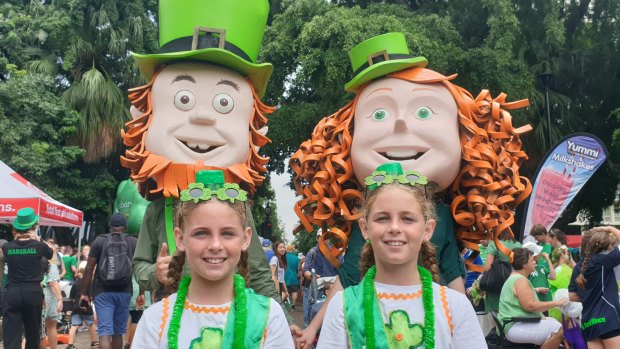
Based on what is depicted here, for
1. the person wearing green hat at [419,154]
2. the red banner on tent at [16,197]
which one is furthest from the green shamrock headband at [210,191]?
the red banner on tent at [16,197]

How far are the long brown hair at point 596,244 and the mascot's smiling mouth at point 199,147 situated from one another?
3782 millimetres

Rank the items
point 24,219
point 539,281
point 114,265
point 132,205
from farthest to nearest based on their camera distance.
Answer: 1. point 132,205
2. point 539,281
3. point 24,219
4. point 114,265

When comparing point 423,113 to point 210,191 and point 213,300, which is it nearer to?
point 210,191

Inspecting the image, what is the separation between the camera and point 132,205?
10047mm

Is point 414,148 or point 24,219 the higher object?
point 24,219

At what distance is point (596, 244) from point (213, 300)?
459 centimetres

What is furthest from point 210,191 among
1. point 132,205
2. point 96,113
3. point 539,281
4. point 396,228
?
point 96,113

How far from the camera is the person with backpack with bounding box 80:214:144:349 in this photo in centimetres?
689

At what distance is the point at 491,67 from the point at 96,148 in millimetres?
10168

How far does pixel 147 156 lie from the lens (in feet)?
13.0

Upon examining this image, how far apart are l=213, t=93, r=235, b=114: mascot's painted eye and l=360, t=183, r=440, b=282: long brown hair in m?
1.35

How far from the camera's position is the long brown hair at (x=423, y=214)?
2.80m

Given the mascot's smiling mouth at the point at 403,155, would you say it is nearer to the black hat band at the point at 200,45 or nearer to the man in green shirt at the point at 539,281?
the black hat band at the point at 200,45

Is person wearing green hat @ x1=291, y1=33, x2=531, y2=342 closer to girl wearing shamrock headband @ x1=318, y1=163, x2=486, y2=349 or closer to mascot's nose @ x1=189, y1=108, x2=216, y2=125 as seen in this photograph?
mascot's nose @ x1=189, y1=108, x2=216, y2=125
